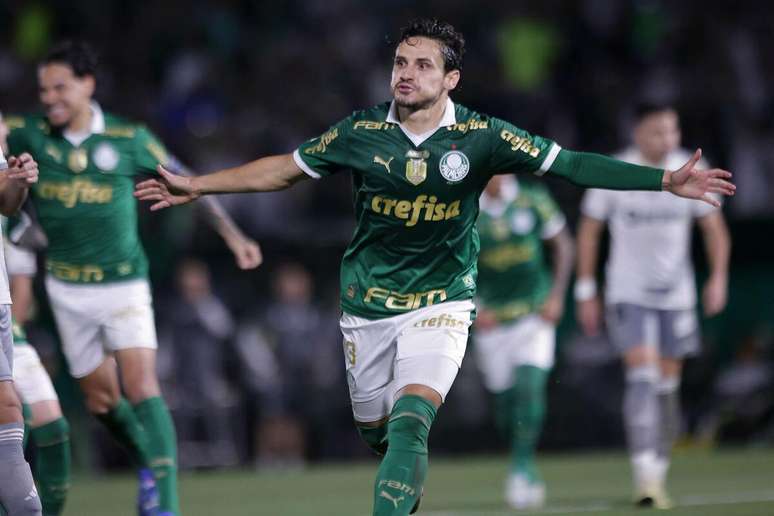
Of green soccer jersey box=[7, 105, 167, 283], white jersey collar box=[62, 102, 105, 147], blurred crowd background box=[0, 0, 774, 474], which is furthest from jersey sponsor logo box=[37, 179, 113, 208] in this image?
blurred crowd background box=[0, 0, 774, 474]

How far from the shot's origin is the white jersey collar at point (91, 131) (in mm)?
9391

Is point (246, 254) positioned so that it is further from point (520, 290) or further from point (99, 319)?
point (520, 290)

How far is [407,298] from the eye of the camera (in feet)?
25.6

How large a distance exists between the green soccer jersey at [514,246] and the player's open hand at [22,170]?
594 cm

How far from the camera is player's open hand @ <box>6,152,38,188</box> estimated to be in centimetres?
688

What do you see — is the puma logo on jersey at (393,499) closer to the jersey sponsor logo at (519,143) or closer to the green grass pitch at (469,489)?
the jersey sponsor logo at (519,143)

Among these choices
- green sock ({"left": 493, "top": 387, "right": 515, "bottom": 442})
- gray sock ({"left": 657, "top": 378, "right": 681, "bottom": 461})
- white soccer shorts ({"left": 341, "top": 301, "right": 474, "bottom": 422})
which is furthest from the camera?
green sock ({"left": 493, "top": 387, "right": 515, "bottom": 442})

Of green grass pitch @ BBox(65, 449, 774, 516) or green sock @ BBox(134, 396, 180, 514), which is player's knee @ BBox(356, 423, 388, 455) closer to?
green sock @ BBox(134, 396, 180, 514)

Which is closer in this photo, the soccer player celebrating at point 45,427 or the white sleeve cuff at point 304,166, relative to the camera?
the white sleeve cuff at point 304,166

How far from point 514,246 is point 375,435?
4440mm

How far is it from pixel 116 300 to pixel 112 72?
34.0 feet

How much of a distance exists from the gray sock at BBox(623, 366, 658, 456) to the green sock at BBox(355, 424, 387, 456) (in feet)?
10.5

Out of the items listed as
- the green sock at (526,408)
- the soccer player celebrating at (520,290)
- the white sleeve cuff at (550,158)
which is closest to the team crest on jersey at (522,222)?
the soccer player celebrating at (520,290)

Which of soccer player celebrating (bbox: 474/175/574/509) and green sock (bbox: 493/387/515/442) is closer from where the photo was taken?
soccer player celebrating (bbox: 474/175/574/509)
